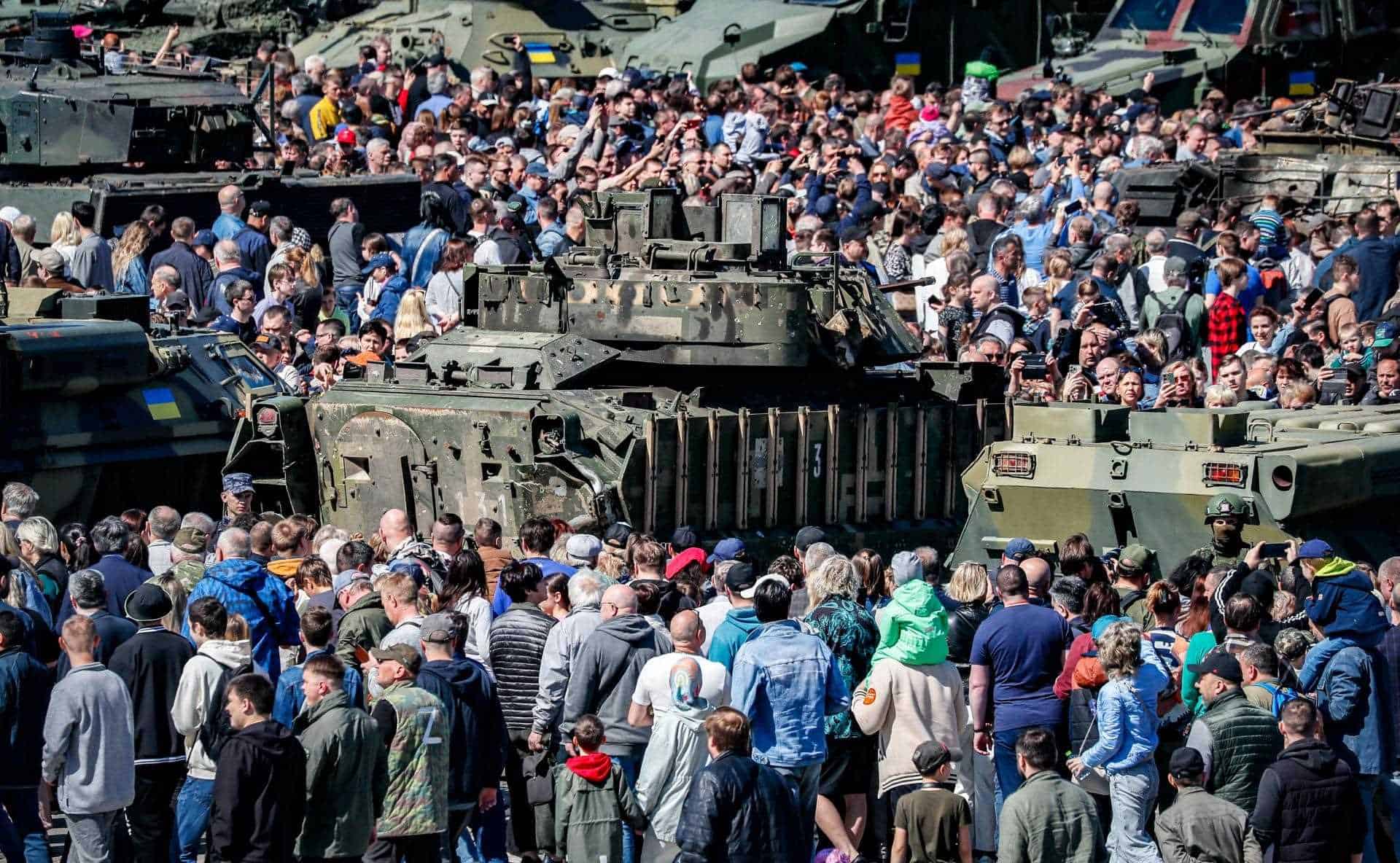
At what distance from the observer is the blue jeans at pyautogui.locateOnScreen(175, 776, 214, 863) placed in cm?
1302

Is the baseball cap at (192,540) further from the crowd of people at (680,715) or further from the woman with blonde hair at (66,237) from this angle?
the woman with blonde hair at (66,237)

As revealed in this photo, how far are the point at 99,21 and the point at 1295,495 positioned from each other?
29.0 meters

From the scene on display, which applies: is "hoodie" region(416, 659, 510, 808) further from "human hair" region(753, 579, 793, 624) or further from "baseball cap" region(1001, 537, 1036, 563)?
"baseball cap" region(1001, 537, 1036, 563)

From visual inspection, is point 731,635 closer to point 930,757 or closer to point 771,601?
point 771,601

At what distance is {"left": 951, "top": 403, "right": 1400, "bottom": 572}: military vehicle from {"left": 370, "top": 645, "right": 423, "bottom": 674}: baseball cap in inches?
260

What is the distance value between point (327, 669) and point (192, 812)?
1392 millimetres

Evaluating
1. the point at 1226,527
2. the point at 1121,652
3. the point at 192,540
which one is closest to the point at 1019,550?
the point at 1226,527

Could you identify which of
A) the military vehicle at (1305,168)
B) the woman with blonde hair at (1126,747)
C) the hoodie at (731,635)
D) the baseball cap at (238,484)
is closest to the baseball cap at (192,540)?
the baseball cap at (238,484)

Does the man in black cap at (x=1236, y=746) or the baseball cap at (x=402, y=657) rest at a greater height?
the baseball cap at (x=402, y=657)

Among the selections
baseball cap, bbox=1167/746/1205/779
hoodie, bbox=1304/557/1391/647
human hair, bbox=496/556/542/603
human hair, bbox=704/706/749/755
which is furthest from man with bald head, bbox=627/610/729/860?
hoodie, bbox=1304/557/1391/647

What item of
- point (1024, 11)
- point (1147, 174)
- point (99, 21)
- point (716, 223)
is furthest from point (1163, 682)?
point (99, 21)

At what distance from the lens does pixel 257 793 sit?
38.8 ft

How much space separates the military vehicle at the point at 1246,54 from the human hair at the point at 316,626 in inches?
874

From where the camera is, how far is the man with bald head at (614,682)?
43.8 ft
